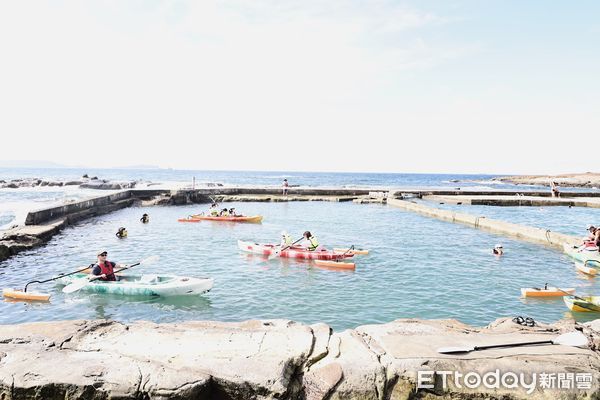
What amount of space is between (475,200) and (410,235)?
2395 centimetres

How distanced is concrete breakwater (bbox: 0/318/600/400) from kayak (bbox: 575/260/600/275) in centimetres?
1030

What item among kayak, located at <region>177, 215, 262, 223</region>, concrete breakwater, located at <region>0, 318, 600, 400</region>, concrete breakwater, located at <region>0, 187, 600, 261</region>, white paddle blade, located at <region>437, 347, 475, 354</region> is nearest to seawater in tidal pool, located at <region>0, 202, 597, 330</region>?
concrete breakwater, located at <region>0, 187, 600, 261</region>

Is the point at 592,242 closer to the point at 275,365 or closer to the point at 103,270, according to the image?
the point at 275,365

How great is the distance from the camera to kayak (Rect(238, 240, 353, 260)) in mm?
17859

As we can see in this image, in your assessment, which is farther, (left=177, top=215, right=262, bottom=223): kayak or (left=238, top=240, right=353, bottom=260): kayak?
(left=177, top=215, right=262, bottom=223): kayak

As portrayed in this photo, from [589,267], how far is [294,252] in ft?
39.0

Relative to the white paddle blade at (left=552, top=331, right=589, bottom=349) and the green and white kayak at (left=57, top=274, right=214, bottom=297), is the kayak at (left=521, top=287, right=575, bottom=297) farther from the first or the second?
the green and white kayak at (left=57, top=274, right=214, bottom=297)

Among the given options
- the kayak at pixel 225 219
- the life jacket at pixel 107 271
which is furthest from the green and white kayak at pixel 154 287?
the kayak at pixel 225 219

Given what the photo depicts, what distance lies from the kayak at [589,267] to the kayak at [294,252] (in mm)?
9148

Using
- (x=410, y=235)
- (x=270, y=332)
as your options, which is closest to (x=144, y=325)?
(x=270, y=332)

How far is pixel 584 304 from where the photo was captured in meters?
11.6

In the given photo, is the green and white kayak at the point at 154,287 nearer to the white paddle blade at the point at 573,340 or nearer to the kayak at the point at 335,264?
the kayak at the point at 335,264

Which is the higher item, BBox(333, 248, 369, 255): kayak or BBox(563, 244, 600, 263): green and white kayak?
BBox(563, 244, 600, 263): green and white kayak

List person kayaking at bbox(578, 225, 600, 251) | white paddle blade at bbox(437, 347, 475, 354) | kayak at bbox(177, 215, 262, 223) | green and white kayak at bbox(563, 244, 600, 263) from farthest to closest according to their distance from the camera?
kayak at bbox(177, 215, 262, 223)
person kayaking at bbox(578, 225, 600, 251)
green and white kayak at bbox(563, 244, 600, 263)
white paddle blade at bbox(437, 347, 475, 354)
